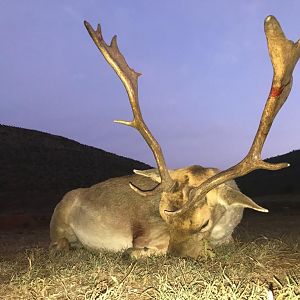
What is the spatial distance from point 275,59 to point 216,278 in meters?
1.97

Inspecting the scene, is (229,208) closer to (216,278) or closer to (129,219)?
(129,219)

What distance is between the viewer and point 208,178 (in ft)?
19.0

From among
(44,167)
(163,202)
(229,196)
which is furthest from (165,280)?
(44,167)

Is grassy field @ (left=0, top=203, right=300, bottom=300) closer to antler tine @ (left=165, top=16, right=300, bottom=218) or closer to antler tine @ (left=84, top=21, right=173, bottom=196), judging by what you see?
antler tine @ (left=165, top=16, right=300, bottom=218)

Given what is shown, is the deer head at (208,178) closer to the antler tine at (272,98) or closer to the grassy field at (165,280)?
the antler tine at (272,98)

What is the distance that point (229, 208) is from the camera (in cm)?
645

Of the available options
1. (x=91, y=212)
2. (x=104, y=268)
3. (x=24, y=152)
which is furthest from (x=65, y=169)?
(x=104, y=268)

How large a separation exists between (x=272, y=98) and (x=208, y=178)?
50.6 inches

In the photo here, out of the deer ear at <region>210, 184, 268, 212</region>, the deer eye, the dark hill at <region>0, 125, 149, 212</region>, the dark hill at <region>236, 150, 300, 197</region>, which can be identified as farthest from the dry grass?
the dark hill at <region>236, 150, 300, 197</region>

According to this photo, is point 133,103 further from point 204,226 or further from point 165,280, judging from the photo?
point 165,280

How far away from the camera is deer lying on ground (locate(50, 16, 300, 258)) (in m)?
4.98

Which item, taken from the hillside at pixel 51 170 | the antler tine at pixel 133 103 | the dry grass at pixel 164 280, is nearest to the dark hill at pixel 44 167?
the hillside at pixel 51 170

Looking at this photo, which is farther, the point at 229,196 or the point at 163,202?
the point at 229,196

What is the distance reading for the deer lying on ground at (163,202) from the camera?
4.98m
